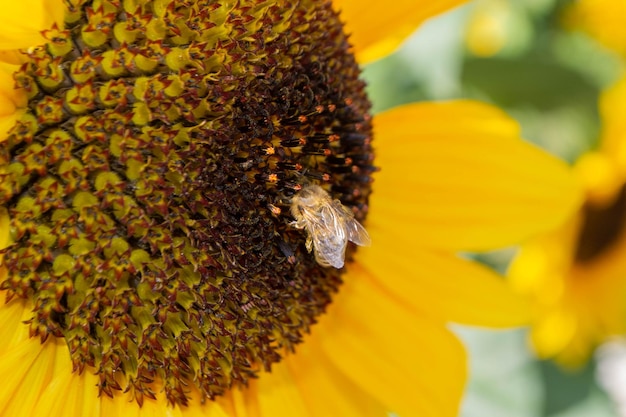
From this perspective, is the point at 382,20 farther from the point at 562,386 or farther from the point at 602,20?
the point at 562,386

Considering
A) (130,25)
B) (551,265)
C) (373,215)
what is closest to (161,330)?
(130,25)

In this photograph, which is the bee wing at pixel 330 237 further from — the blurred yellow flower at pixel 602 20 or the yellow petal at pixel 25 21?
the blurred yellow flower at pixel 602 20

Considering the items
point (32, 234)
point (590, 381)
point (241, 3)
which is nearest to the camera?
point (32, 234)

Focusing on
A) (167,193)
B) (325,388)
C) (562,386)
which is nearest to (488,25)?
(562,386)

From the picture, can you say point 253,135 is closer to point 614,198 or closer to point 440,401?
point 440,401

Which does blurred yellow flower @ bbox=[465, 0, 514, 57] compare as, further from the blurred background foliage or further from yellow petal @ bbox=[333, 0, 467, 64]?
yellow petal @ bbox=[333, 0, 467, 64]

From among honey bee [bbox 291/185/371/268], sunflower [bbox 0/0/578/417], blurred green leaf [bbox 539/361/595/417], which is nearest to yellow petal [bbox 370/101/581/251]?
sunflower [bbox 0/0/578/417]

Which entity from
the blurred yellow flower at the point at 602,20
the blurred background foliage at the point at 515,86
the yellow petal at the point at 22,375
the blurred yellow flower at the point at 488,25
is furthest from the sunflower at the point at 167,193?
the blurred yellow flower at the point at 602,20
